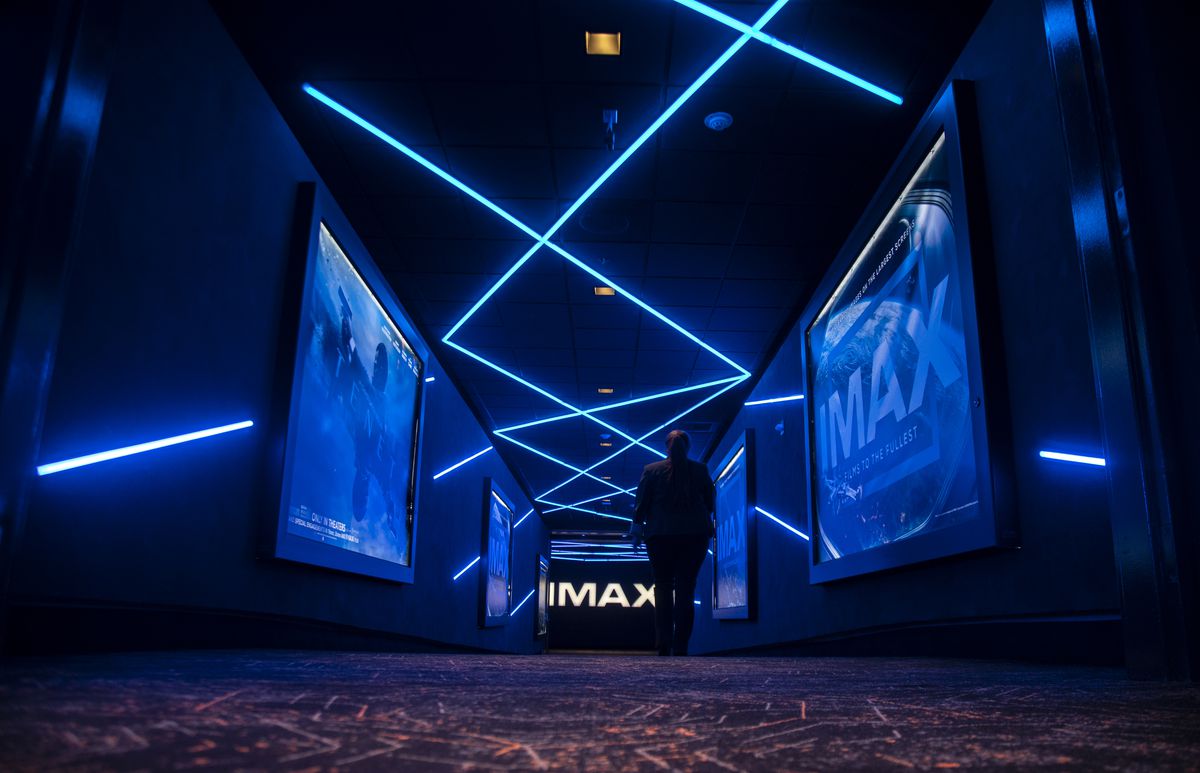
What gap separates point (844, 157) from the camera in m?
4.29

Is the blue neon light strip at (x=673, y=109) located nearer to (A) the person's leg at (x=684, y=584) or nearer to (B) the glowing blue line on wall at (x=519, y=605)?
(A) the person's leg at (x=684, y=584)

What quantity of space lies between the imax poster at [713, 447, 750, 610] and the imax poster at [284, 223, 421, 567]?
11.8 feet

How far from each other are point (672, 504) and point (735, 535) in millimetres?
3803

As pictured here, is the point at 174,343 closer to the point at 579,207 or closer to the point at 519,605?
the point at 579,207

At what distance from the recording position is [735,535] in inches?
337

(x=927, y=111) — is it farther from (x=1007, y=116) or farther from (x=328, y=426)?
(x=328, y=426)

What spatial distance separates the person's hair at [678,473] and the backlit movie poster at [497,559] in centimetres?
489

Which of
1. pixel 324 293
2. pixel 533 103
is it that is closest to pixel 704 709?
pixel 533 103

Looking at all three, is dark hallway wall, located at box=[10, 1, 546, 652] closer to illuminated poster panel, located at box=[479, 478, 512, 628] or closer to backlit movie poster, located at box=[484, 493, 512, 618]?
illuminated poster panel, located at box=[479, 478, 512, 628]

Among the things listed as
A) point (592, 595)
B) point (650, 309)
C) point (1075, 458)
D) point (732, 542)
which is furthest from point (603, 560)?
point (1075, 458)

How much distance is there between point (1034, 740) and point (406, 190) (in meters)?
4.45

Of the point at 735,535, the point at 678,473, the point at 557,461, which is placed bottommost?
the point at 735,535

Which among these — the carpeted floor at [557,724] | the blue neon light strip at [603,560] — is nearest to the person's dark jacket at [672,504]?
the carpeted floor at [557,724]

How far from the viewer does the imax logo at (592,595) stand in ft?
70.5
